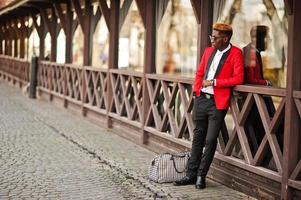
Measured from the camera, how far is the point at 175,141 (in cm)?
820

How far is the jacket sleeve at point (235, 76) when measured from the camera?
636cm

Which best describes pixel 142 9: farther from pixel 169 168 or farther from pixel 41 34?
pixel 41 34

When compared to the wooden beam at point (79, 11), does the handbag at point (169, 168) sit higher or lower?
lower

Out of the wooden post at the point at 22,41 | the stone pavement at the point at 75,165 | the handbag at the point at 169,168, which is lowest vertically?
the stone pavement at the point at 75,165

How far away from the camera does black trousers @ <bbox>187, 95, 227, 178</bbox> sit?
649cm

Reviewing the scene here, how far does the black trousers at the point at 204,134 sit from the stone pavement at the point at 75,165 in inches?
10.3

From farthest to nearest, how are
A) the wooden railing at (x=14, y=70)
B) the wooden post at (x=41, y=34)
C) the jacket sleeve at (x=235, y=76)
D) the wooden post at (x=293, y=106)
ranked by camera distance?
the wooden railing at (x=14, y=70)
the wooden post at (x=41, y=34)
the jacket sleeve at (x=235, y=76)
the wooden post at (x=293, y=106)

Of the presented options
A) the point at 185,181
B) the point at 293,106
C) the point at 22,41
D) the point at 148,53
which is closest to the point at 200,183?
the point at 185,181

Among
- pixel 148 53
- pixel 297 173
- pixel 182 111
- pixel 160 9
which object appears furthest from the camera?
pixel 148 53

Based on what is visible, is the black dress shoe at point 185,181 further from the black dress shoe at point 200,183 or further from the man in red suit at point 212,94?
the black dress shoe at point 200,183

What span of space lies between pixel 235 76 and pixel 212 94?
35cm

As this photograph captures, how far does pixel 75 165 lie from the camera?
802 centimetres

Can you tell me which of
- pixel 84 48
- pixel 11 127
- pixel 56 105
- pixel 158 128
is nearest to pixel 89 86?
pixel 84 48

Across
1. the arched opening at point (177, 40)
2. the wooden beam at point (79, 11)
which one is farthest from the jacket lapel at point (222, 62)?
the wooden beam at point (79, 11)
